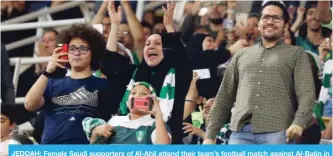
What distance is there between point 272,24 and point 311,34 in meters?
4.72

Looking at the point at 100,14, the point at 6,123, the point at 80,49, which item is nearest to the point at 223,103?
Result: the point at 80,49

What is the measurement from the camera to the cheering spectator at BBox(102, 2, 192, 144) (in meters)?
11.1

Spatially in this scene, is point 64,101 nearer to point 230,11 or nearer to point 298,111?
point 298,111

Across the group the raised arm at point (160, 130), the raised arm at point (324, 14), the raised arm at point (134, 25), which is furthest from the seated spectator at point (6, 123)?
the raised arm at point (324, 14)

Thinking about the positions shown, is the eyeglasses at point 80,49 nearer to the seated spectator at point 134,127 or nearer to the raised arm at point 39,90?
the raised arm at point 39,90

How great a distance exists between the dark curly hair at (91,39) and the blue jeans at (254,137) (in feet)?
4.78

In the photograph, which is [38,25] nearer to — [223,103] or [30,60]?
[30,60]

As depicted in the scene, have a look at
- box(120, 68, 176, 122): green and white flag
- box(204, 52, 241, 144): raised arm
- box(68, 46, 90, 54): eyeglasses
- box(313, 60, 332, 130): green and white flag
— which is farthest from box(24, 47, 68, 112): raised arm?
box(313, 60, 332, 130): green and white flag

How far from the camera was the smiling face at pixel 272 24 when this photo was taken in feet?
34.3

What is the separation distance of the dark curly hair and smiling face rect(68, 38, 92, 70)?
5cm

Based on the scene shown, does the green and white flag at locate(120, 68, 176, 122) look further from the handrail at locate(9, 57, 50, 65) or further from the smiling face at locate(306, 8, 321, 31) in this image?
the handrail at locate(9, 57, 50, 65)

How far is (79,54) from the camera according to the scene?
11055 mm

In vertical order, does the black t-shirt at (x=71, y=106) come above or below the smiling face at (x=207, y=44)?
below

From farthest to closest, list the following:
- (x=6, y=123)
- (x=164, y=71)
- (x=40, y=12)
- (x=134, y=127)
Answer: (x=40, y=12) → (x=6, y=123) → (x=164, y=71) → (x=134, y=127)
